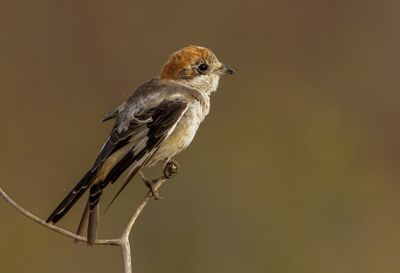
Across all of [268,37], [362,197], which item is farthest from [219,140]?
[268,37]

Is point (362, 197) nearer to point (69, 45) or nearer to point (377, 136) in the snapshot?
point (377, 136)

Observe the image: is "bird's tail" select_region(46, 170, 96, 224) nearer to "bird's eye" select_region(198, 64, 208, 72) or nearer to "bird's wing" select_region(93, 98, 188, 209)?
"bird's wing" select_region(93, 98, 188, 209)

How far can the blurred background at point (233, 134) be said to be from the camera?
8945mm

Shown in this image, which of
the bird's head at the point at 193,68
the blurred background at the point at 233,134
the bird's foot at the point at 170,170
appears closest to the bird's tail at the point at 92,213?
the bird's foot at the point at 170,170

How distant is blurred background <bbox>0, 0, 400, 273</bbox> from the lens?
8.95 m

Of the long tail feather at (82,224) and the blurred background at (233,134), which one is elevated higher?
the long tail feather at (82,224)

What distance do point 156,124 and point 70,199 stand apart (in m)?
1.08

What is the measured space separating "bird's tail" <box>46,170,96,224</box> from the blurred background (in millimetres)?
3242

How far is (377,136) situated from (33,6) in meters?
3.98

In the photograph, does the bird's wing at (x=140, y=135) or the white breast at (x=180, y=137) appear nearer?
the bird's wing at (x=140, y=135)

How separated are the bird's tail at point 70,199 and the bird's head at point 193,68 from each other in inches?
50.8

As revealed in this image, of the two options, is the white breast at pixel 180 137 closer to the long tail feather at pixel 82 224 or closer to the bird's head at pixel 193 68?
the bird's head at pixel 193 68

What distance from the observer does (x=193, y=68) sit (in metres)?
6.32

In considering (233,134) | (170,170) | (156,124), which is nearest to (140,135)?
(156,124)
